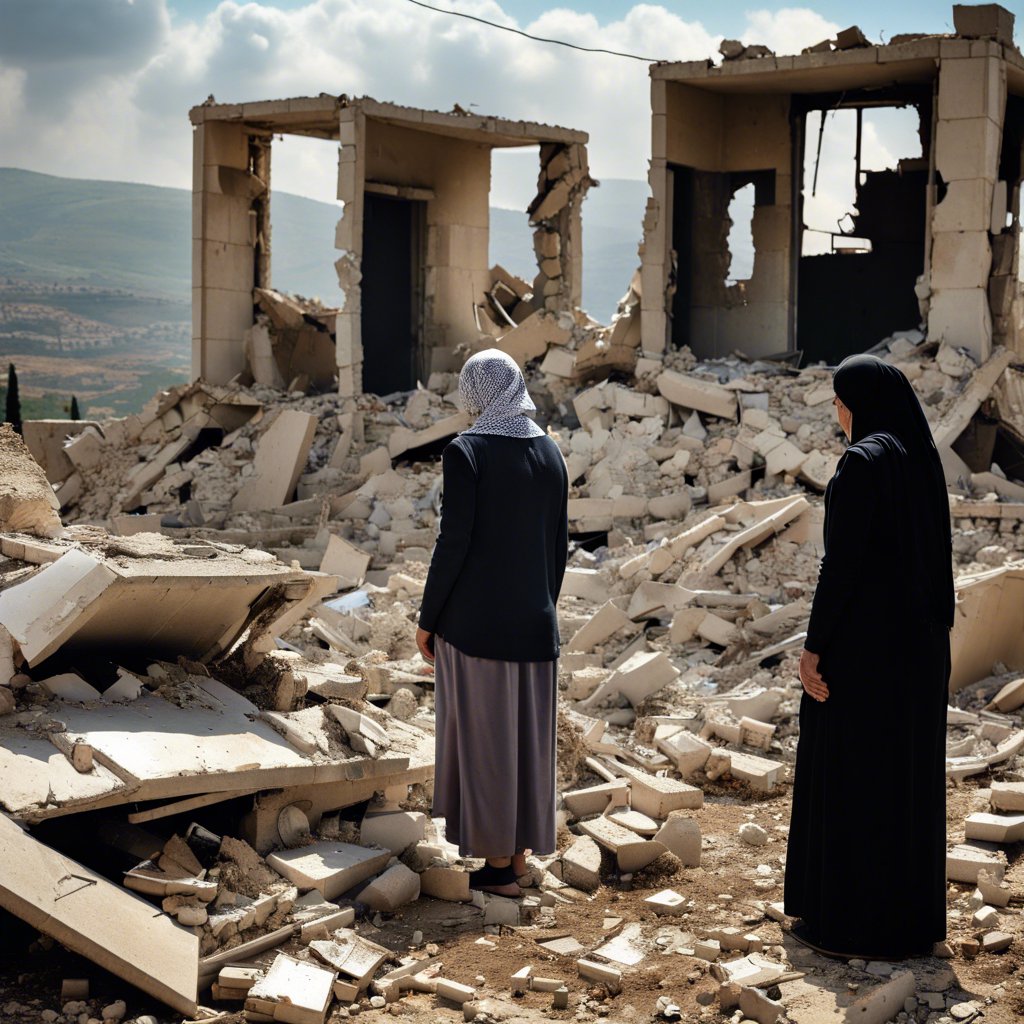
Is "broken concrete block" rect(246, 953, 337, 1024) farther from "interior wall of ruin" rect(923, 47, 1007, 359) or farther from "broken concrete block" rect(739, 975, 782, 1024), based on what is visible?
"interior wall of ruin" rect(923, 47, 1007, 359)

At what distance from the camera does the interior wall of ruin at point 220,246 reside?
54.3 feet

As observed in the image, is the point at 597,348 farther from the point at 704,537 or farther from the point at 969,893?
the point at 969,893

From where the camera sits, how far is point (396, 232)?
17516mm

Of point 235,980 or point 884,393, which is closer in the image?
point 235,980

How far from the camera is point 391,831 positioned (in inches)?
190

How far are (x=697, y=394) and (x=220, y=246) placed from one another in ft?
22.7

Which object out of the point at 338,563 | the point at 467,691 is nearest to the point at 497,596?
the point at 467,691

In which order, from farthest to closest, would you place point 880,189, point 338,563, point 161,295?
point 161,295
point 880,189
point 338,563

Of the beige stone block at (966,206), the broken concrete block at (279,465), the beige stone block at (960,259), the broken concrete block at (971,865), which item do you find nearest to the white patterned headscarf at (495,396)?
the broken concrete block at (971,865)

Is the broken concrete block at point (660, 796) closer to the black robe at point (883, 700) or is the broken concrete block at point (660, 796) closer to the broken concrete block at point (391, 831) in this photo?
the broken concrete block at point (391, 831)

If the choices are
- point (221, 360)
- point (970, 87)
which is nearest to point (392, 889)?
point (970, 87)

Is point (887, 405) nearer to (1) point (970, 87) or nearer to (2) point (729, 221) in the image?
(1) point (970, 87)

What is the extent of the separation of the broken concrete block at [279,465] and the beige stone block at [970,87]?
734cm

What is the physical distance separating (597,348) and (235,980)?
11761 mm
